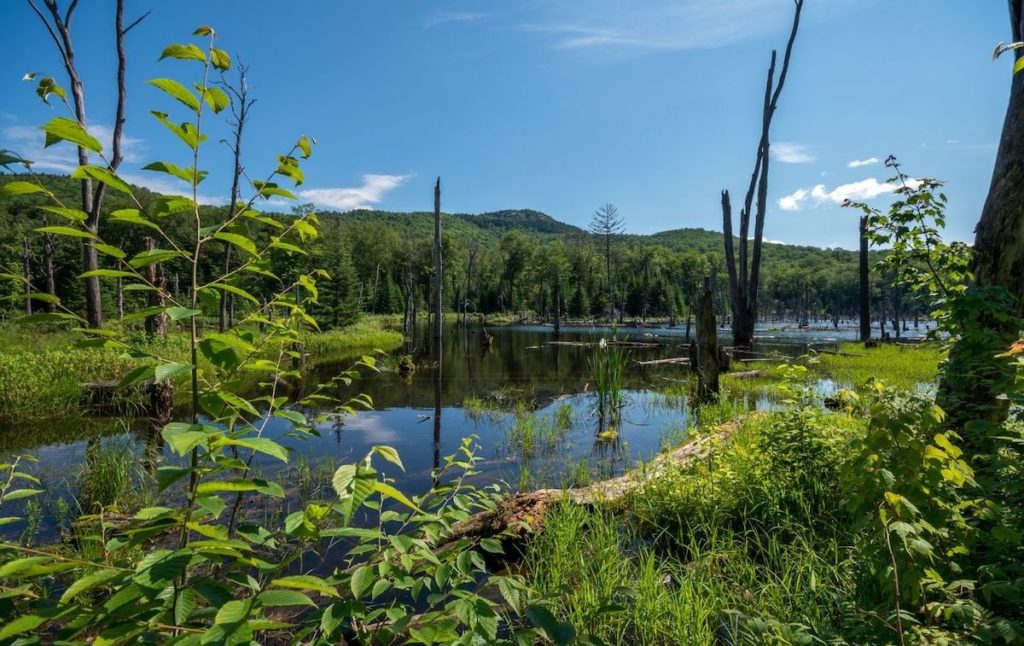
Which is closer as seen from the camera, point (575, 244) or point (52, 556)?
point (52, 556)

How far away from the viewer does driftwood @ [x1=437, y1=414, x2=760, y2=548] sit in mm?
4395

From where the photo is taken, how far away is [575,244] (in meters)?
91.3

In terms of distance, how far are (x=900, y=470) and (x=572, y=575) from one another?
100 inches

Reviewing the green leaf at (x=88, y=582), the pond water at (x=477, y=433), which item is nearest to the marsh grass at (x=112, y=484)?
the pond water at (x=477, y=433)

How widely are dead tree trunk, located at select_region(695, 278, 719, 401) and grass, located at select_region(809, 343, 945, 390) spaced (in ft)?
8.30

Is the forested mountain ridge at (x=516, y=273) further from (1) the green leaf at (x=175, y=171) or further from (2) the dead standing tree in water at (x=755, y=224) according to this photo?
(1) the green leaf at (x=175, y=171)

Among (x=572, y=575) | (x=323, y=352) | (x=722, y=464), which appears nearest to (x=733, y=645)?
(x=572, y=575)

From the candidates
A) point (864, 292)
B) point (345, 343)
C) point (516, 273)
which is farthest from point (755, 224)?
point (516, 273)

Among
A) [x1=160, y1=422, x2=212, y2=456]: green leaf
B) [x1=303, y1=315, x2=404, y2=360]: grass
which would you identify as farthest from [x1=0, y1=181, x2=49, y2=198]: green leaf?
[x1=303, y1=315, x2=404, y2=360]: grass

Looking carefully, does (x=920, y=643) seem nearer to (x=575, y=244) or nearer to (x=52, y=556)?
(x=52, y=556)

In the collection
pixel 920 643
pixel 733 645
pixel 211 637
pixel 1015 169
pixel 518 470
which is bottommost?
pixel 518 470

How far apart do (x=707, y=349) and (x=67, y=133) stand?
1083 cm

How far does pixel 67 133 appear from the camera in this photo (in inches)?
42.4

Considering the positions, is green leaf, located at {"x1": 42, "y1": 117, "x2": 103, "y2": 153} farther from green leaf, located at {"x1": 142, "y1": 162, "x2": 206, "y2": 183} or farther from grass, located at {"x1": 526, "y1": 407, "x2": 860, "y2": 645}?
grass, located at {"x1": 526, "y1": 407, "x2": 860, "y2": 645}
